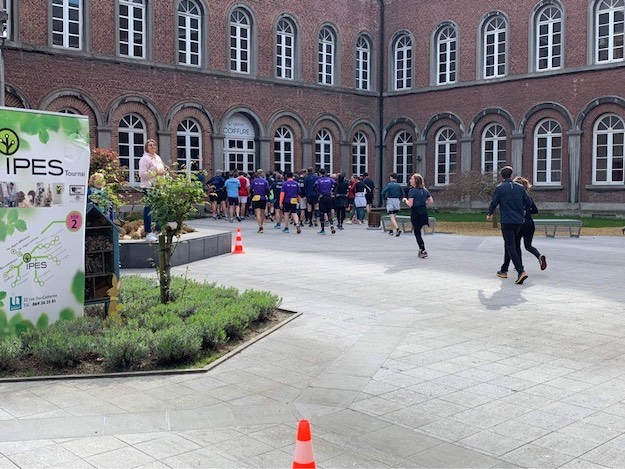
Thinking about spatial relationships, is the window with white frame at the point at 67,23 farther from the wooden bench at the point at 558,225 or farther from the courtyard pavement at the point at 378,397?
the courtyard pavement at the point at 378,397

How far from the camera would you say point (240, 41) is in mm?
31797

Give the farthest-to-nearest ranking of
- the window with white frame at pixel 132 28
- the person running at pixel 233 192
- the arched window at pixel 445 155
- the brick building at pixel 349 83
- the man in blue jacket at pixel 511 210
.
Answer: the arched window at pixel 445 155, the window with white frame at pixel 132 28, the brick building at pixel 349 83, the person running at pixel 233 192, the man in blue jacket at pixel 511 210

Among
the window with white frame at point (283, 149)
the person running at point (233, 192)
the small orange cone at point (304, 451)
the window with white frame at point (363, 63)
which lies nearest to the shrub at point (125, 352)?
the small orange cone at point (304, 451)

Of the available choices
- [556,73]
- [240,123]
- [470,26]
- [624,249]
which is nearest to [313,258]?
[624,249]

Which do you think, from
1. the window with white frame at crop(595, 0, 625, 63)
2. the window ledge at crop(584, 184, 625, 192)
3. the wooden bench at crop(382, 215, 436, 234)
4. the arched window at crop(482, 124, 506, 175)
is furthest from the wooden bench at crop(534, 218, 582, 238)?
the arched window at crop(482, 124, 506, 175)

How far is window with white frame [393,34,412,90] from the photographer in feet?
121

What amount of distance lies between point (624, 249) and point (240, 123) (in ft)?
60.7

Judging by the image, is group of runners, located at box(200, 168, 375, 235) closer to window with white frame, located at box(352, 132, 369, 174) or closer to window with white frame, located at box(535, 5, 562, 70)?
window with white frame, located at box(352, 132, 369, 174)

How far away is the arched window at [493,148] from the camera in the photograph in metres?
33.2

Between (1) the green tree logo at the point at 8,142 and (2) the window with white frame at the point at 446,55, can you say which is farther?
(2) the window with white frame at the point at 446,55

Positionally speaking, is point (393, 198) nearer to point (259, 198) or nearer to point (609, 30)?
point (259, 198)

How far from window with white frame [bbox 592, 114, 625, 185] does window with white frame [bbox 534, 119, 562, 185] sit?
1.50 m

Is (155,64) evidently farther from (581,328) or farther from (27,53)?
(581,328)

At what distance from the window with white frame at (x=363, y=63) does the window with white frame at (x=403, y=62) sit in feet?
4.18
